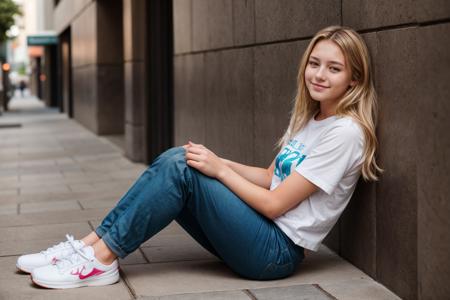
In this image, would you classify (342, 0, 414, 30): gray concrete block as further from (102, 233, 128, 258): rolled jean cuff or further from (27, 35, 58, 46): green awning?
(27, 35, 58, 46): green awning

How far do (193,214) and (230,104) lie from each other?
3.19 metres

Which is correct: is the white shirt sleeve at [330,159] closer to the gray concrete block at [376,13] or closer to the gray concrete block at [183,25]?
the gray concrete block at [376,13]

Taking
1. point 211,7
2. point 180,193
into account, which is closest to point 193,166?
point 180,193

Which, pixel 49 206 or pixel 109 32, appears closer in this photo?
pixel 49 206

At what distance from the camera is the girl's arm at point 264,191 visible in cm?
400

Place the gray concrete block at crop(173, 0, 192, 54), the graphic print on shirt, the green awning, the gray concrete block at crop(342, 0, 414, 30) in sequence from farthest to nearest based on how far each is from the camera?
the green awning, the gray concrete block at crop(173, 0, 192, 54), the graphic print on shirt, the gray concrete block at crop(342, 0, 414, 30)

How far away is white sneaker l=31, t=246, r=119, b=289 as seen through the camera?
13.5 feet

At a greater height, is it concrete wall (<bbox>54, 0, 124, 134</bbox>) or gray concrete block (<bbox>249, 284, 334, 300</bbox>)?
concrete wall (<bbox>54, 0, 124, 134</bbox>)

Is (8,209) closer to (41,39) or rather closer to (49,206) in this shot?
(49,206)

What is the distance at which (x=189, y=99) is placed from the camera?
8859 millimetres

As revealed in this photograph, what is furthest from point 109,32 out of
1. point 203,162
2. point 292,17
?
point 203,162

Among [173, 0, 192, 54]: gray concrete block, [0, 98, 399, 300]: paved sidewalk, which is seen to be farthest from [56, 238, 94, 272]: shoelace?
[173, 0, 192, 54]: gray concrete block

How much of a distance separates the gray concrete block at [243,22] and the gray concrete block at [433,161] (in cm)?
299

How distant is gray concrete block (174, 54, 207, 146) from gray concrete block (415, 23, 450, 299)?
4744mm
